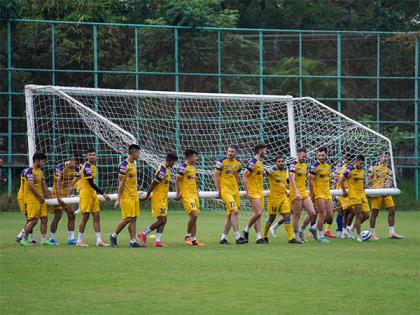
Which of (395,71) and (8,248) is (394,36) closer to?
(395,71)

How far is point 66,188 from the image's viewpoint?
1920cm

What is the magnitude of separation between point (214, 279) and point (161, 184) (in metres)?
5.57

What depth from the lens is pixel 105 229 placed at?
898 inches

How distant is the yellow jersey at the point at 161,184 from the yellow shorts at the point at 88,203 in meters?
1.15

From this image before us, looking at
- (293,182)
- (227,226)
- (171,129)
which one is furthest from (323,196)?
(171,129)

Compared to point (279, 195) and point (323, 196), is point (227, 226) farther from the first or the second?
point (323, 196)

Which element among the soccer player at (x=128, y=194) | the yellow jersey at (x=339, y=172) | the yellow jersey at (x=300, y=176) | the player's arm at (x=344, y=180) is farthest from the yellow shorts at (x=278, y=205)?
the soccer player at (x=128, y=194)

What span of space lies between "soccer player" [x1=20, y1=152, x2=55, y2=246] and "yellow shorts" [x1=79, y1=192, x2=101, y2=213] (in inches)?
28.7

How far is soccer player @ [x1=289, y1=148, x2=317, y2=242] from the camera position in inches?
752

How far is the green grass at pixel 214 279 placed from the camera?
10.5m

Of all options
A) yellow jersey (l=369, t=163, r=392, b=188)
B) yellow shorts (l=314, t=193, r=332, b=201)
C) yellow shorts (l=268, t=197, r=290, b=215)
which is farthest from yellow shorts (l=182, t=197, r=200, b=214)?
yellow jersey (l=369, t=163, r=392, b=188)

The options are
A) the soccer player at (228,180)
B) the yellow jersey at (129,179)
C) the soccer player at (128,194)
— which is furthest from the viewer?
the soccer player at (228,180)

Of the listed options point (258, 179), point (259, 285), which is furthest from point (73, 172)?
point (259, 285)

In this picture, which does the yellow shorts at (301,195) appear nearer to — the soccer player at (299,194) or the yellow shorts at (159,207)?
the soccer player at (299,194)
